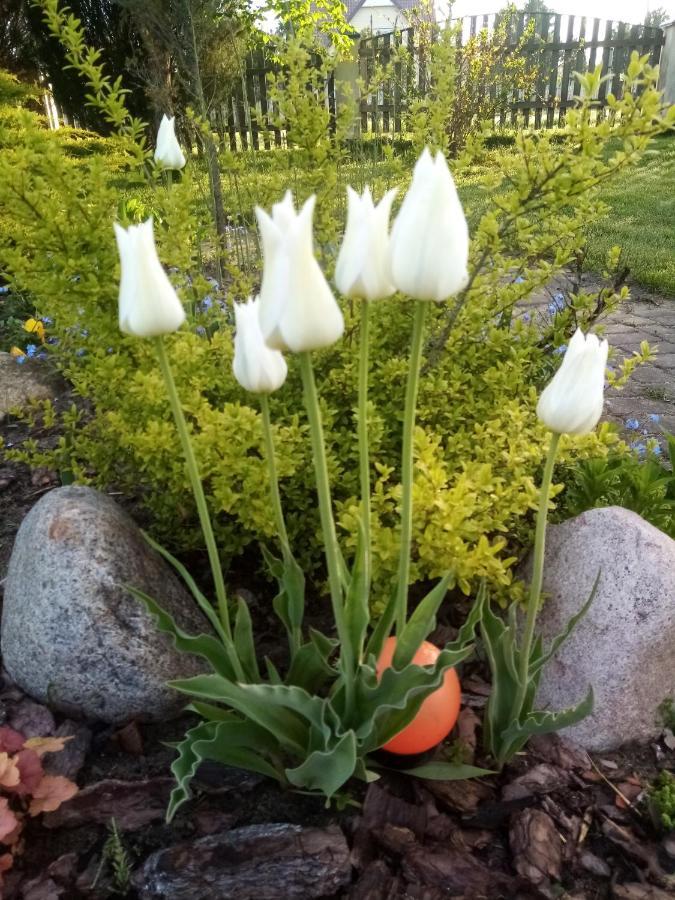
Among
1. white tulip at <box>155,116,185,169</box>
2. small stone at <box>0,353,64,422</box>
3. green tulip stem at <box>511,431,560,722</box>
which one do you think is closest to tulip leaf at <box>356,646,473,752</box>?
green tulip stem at <box>511,431,560,722</box>

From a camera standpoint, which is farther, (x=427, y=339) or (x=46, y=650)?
(x=427, y=339)

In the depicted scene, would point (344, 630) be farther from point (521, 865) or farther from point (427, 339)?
point (427, 339)

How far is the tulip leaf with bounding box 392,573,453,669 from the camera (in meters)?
1.53

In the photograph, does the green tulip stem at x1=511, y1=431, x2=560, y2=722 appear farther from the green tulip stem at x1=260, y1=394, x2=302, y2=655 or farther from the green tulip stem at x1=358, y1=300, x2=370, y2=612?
the green tulip stem at x1=260, y1=394, x2=302, y2=655

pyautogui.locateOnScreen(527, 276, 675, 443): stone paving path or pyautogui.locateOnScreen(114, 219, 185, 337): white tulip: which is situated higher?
pyautogui.locateOnScreen(114, 219, 185, 337): white tulip

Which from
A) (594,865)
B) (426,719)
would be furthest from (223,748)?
(594,865)

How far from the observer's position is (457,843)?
162cm

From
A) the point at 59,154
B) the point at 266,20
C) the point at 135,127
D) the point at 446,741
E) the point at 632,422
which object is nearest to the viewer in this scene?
the point at 446,741

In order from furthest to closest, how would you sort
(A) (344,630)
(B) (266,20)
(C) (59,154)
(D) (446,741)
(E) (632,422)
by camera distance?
1. (B) (266,20)
2. (E) (632,422)
3. (C) (59,154)
4. (D) (446,741)
5. (A) (344,630)

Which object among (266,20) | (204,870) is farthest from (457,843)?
(266,20)

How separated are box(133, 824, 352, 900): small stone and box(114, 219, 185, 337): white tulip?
1073 mm

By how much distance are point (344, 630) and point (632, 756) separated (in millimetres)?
1001

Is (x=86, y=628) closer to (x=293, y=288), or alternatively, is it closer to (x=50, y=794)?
(x=50, y=794)

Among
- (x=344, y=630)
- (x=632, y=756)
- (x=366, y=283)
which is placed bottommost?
(x=632, y=756)
